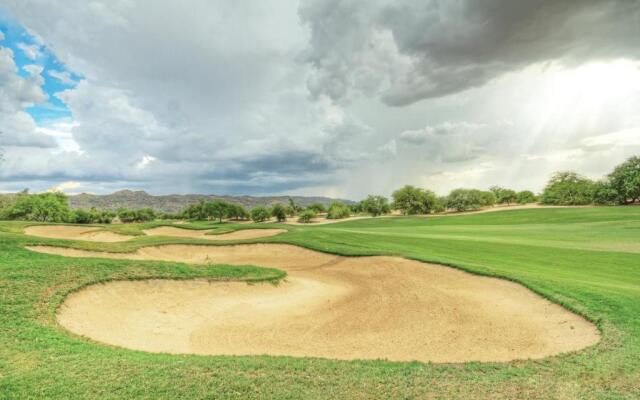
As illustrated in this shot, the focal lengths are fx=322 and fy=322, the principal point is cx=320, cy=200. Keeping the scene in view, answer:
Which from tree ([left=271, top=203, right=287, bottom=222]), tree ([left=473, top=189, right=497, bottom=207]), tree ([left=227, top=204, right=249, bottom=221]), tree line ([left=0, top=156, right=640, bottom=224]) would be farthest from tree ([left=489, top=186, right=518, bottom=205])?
tree ([left=227, top=204, right=249, bottom=221])

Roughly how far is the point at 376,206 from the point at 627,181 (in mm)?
57310

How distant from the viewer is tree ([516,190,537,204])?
394 ft

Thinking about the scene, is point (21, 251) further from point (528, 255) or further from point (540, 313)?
point (528, 255)

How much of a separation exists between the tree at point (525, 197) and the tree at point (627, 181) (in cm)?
4857

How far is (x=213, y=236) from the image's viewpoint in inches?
1414

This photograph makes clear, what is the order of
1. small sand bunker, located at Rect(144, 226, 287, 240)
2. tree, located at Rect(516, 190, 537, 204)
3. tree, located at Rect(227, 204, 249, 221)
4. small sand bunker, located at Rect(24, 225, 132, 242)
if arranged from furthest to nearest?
tree, located at Rect(516, 190, 537, 204) → tree, located at Rect(227, 204, 249, 221) → small sand bunker, located at Rect(144, 226, 287, 240) → small sand bunker, located at Rect(24, 225, 132, 242)

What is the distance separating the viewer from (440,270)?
54.0 ft

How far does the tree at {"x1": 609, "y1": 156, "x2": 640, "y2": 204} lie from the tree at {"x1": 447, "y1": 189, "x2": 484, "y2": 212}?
28.3m

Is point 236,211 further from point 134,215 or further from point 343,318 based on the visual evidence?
point 343,318

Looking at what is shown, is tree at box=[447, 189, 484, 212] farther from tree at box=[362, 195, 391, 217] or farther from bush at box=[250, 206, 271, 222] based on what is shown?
bush at box=[250, 206, 271, 222]

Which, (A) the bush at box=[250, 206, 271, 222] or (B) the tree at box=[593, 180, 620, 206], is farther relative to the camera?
(A) the bush at box=[250, 206, 271, 222]

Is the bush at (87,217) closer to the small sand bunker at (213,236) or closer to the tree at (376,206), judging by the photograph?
the small sand bunker at (213,236)

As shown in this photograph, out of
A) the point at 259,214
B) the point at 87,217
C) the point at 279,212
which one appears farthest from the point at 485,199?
the point at 87,217

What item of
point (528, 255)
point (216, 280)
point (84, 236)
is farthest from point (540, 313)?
point (84, 236)
